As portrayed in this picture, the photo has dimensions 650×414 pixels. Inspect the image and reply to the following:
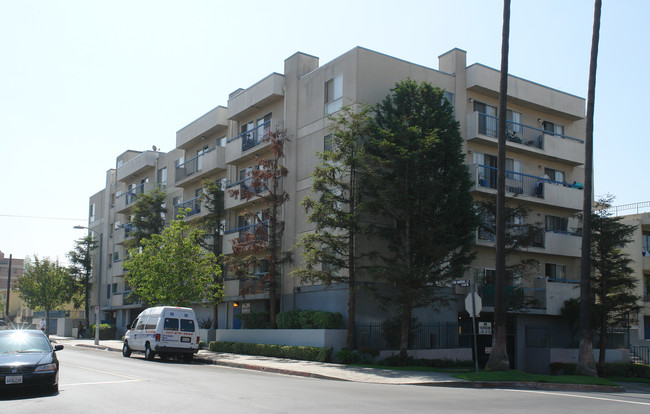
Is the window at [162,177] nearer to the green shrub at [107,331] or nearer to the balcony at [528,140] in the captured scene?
the green shrub at [107,331]

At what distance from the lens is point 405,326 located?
25703 millimetres

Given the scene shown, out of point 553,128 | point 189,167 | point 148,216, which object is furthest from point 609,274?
point 148,216

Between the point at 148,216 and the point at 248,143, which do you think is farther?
the point at 148,216

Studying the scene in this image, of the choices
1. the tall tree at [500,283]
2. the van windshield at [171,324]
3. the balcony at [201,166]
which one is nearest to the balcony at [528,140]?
the tall tree at [500,283]

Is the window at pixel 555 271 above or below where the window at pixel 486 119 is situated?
below

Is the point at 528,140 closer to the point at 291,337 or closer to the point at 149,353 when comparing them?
the point at 291,337

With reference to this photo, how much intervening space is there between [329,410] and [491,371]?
39.4 ft

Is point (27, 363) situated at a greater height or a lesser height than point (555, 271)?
lesser

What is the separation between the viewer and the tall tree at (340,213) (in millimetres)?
26859

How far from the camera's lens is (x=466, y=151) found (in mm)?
33062

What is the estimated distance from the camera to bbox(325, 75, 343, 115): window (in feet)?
102

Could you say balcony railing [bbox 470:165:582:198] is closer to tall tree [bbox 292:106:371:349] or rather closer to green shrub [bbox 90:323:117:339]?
tall tree [bbox 292:106:371:349]

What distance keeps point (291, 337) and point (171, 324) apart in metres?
5.40

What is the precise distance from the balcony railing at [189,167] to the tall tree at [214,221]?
4020mm
